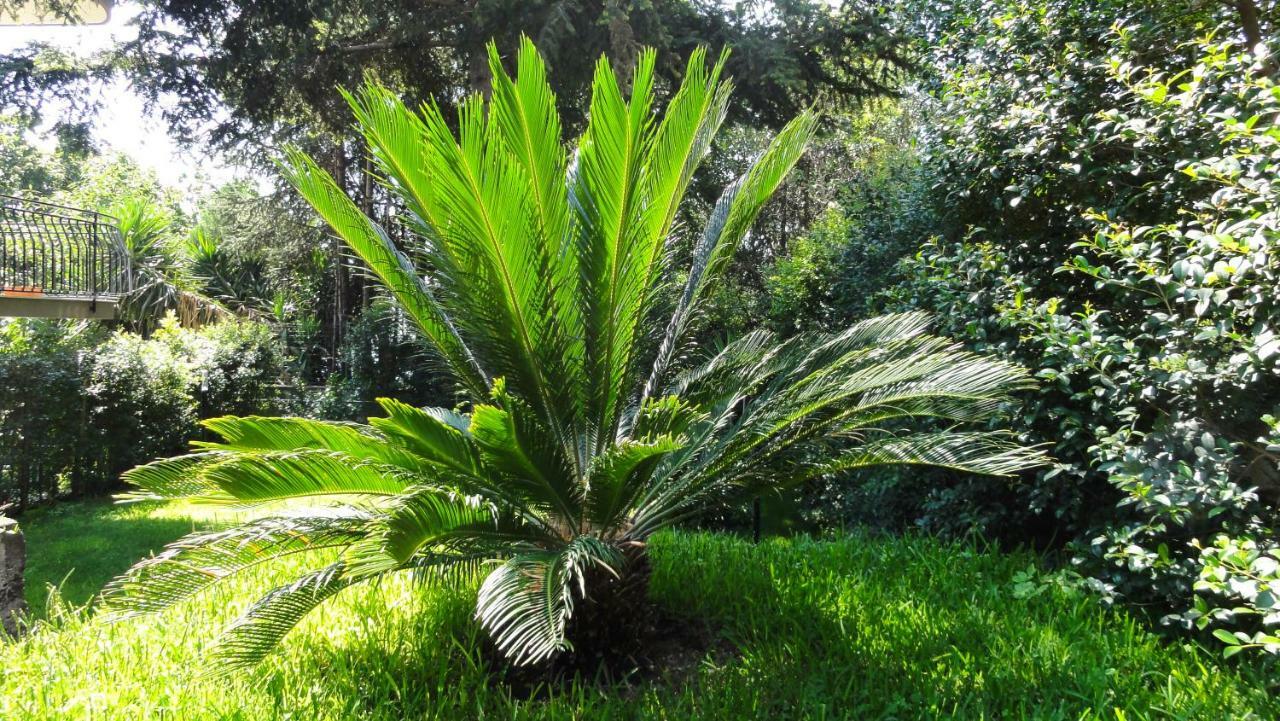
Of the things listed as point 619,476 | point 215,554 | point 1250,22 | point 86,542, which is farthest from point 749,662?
point 86,542

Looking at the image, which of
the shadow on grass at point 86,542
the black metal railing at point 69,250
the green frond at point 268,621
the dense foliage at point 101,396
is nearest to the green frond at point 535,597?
the green frond at point 268,621

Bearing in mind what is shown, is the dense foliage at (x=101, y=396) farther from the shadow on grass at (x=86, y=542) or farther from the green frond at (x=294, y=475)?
the green frond at (x=294, y=475)

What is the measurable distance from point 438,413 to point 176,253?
1620 centimetres

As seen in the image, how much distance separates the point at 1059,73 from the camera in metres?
4.49

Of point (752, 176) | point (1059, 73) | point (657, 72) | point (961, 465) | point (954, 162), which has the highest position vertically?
point (657, 72)

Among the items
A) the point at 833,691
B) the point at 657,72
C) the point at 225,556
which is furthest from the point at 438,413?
the point at 657,72

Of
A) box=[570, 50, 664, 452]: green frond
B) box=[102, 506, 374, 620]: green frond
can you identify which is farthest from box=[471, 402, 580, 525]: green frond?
box=[102, 506, 374, 620]: green frond

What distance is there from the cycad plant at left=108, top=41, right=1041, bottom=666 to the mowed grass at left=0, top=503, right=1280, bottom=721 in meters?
0.33

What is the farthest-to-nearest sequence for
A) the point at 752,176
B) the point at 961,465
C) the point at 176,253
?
the point at 176,253 < the point at 752,176 < the point at 961,465

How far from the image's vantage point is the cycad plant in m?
2.82

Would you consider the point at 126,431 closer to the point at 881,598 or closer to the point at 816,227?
the point at 816,227

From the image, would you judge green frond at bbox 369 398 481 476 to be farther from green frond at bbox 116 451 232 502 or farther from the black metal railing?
the black metal railing

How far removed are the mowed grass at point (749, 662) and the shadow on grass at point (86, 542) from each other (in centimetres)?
171

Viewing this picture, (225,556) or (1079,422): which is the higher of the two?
(1079,422)
